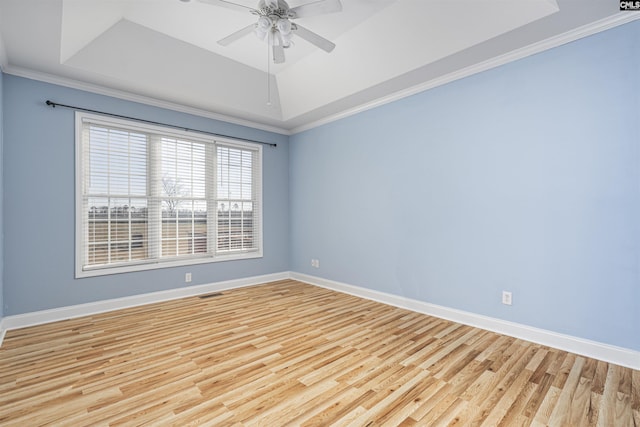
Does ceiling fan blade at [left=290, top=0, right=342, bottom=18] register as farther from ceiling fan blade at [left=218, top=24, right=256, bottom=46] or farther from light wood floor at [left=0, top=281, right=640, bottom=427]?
light wood floor at [left=0, top=281, right=640, bottom=427]

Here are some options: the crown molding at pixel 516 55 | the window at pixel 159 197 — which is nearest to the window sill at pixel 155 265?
the window at pixel 159 197

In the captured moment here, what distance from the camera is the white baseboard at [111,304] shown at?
317 centimetres

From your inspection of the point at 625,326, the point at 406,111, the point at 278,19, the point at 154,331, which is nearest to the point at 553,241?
the point at 625,326

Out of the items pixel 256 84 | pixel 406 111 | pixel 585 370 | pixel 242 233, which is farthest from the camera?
pixel 242 233

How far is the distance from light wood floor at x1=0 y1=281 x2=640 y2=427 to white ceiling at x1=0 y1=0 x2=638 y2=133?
2756mm

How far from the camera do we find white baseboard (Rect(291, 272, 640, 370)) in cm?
237

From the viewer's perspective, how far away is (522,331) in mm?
2850

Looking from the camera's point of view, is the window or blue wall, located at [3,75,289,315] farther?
the window

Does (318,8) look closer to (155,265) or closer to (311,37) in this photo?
(311,37)

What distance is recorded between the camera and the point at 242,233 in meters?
5.05

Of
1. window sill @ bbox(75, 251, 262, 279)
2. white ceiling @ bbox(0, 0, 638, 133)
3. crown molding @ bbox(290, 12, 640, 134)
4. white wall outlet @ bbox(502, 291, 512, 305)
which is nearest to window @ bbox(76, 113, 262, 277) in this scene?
window sill @ bbox(75, 251, 262, 279)

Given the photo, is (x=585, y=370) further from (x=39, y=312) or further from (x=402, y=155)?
(x=39, y=312)

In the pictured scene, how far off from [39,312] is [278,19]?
3.90 m

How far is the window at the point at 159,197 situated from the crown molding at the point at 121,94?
0.32 metres
